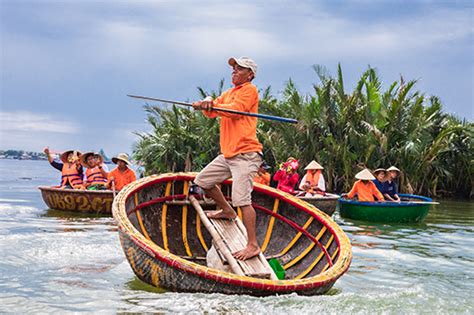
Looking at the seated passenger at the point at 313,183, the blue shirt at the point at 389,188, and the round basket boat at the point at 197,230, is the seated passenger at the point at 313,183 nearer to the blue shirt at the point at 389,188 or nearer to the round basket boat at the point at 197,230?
the blue shirt at the point at 389,188

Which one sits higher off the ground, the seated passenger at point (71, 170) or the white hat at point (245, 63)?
the white hat at point (245, 63)

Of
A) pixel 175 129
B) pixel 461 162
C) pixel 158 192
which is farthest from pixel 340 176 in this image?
pixel 158 192

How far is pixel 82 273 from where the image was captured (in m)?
5.87

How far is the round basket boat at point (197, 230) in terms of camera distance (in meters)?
4.97

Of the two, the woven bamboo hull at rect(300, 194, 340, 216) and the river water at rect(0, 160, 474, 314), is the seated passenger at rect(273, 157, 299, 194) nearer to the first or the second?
the woven bamboo hull at rect(300, 194, 340, 216)

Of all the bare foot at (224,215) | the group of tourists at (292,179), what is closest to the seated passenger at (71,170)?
the group of tourists at (292,179)

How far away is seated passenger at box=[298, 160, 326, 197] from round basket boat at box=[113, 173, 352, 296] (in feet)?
16.4

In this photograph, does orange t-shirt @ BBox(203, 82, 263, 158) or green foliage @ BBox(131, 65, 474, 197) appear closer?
orange t-shirt @ BBox(203, 82, 263, 158)

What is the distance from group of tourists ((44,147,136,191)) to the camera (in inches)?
424

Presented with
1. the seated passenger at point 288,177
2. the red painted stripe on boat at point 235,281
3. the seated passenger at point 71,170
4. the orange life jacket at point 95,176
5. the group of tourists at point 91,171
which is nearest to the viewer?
the red painted stripe on boat at point 235,281

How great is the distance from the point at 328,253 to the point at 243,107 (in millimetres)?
1641

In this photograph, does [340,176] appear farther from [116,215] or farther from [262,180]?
[116,215]

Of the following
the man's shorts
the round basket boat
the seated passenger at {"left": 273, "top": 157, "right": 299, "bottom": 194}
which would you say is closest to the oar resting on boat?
the round basket boat

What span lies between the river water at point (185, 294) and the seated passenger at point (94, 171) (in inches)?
63.9
